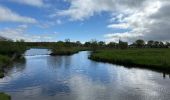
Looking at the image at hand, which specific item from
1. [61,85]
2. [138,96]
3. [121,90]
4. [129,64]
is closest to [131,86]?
[121,90]

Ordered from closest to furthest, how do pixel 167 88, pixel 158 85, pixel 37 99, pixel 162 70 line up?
pixel 37 99
pixel 167 88
pixel 158 85
pixel 162 70

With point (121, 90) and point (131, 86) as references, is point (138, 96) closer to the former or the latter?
point (121, 90)

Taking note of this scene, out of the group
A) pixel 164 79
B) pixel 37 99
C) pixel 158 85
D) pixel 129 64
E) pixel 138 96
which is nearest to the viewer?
pixel 37 99

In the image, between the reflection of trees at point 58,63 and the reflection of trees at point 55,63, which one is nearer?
the reflection of trees at point 55,63

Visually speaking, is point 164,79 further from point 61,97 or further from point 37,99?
point 37,99

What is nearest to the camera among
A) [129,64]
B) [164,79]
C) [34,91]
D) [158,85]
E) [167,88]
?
[34,91]

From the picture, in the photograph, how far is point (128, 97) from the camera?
112ft

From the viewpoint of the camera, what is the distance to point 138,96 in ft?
115

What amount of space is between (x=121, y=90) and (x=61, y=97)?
934cm

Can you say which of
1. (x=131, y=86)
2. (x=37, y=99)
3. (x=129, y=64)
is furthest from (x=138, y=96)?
(x=129, y=64)

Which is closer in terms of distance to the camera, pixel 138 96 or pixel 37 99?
pixel 37 99

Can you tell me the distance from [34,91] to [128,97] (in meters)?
13.0

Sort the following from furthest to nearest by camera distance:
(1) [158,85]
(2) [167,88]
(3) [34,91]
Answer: (1) [158,85], (2) [167,88], (3) [34,91]

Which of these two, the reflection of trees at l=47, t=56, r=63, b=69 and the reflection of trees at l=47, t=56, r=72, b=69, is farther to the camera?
the reflection of trees at l=47, t=56, r=72, b=69
